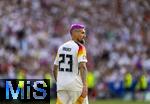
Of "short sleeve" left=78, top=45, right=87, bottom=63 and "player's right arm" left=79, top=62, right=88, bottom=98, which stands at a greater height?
"short sleeve" left=78, top=45, right=87, bottom=63

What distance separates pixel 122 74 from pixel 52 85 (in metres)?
3.21

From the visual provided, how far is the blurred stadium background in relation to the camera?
30625 millimetres

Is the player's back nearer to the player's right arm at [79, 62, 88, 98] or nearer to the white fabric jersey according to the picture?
the white fabric jersey

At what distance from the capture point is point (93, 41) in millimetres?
32375

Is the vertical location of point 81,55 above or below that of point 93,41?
above

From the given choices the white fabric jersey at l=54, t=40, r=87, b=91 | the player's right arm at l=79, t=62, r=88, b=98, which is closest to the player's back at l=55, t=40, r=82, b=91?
the white fabric jersey at l=54, t=40, r=87, b=91

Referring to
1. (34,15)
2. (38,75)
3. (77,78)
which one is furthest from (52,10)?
A: (77,78)

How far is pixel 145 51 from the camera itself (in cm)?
3189

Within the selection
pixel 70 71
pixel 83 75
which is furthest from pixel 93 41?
pixel 83 75

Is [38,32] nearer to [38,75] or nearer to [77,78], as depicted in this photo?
[38,75]

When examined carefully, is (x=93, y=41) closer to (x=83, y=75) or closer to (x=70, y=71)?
(x=70, y=71)

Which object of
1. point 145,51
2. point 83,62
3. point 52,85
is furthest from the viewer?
point 145,51

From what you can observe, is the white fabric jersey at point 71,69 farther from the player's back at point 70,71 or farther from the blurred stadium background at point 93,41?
the blurred stadium background at point 93,41

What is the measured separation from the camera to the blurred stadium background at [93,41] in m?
30.6
